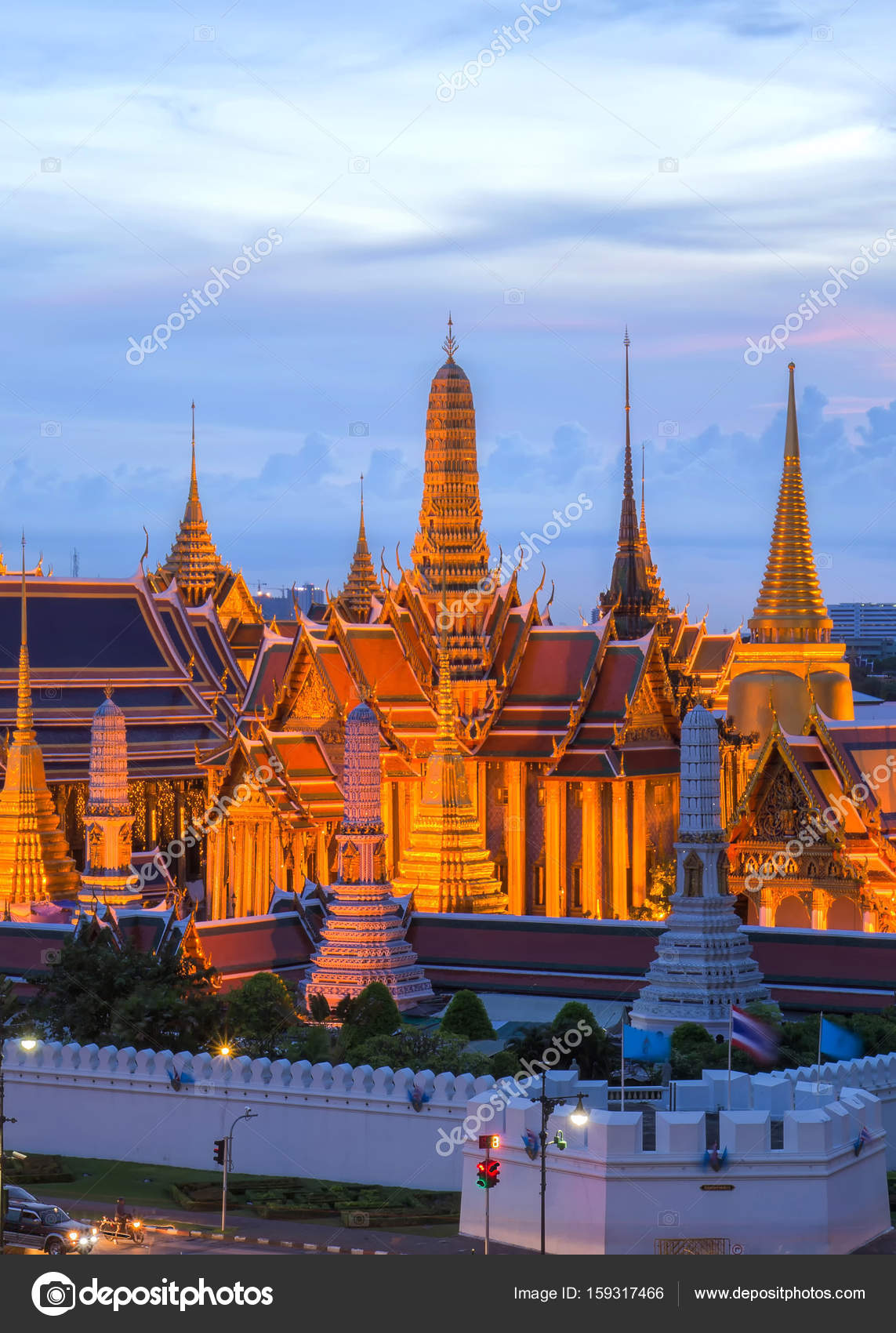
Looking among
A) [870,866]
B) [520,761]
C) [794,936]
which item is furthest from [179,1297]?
[520,761]

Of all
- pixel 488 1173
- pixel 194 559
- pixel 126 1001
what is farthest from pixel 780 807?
pixel 194 559

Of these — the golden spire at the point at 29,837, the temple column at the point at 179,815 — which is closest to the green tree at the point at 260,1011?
the golden spire at the point at 29,837

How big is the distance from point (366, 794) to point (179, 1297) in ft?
70.2

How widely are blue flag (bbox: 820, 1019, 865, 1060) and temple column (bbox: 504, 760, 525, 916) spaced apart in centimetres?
2323

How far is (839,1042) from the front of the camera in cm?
4109

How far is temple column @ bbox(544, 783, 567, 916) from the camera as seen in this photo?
64.1 meters

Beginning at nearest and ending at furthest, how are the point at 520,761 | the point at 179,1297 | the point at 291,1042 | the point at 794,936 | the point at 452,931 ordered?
the point at 179,1297
the point at 291,1042
the point at 794,936
the point at 452,931
the point at 520,761

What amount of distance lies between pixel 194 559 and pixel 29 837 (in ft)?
133

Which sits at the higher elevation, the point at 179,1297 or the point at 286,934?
the point at 286,934

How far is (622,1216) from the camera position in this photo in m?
35.2

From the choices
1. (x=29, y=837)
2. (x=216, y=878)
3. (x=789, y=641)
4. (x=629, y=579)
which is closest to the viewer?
(x=29, y=837)

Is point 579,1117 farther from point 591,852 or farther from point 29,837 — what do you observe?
point 591,852

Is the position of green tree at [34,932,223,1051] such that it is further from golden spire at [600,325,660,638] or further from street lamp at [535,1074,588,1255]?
golden spire at [600,325,660,638]

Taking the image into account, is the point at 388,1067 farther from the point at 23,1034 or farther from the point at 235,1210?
the point at 23,1034
